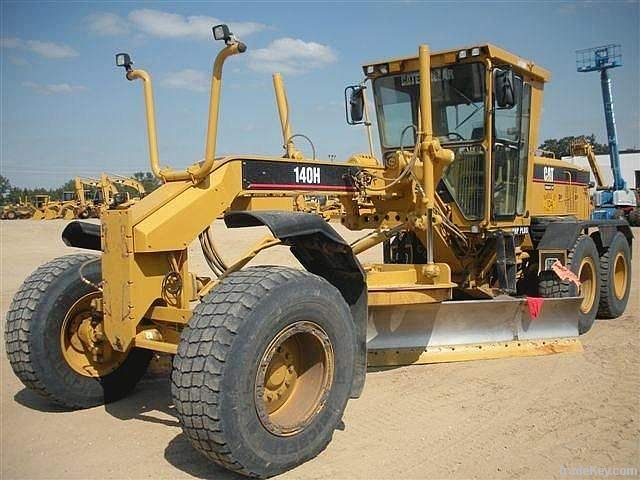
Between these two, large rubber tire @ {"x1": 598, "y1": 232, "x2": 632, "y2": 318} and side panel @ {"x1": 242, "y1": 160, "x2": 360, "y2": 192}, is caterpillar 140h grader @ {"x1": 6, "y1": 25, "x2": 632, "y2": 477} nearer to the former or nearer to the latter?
side panel @ {"x1": 242, "y1": 160, "x2": 360, "y2": 192}

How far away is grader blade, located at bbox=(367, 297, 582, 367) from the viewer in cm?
573

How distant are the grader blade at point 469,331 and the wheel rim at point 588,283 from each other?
4.24 ft

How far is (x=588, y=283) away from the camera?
782 cm

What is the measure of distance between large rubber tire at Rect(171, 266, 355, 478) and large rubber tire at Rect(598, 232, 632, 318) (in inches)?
218

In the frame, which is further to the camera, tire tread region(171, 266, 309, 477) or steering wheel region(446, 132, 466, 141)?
steering wheel region(446, 132, 466, 141)

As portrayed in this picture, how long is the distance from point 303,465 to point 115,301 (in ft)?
4.91

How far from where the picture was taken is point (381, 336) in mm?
5738

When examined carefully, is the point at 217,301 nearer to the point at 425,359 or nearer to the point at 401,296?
the point at 401,296

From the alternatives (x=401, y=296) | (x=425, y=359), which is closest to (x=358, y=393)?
(x=401, y=296)

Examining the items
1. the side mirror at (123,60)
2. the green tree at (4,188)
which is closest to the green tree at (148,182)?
the side mirror at (123,60)

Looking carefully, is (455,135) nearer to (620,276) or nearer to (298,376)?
(298,376)

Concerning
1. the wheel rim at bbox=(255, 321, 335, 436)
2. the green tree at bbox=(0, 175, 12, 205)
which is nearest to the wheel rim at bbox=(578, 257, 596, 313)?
the wheel rim at bbox=(255, 321, 335, 436)

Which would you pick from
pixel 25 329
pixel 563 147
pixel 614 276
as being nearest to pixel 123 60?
pixel 25 329

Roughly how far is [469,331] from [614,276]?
352 cm
